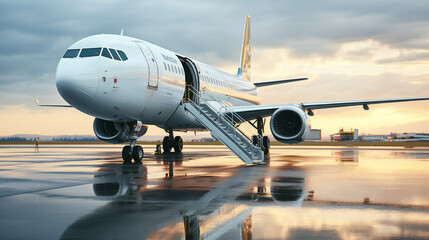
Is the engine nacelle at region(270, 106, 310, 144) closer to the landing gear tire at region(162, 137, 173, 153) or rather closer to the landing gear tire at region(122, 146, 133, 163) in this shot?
the landing gear tire at region(122, 146, 133, 163)

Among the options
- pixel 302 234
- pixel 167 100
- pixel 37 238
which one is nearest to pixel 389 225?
pixel 302 234

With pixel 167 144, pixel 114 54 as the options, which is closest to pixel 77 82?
pixel 114 54

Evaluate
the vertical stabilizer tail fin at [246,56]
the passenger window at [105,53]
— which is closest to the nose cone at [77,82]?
the passenger window at [105,53]

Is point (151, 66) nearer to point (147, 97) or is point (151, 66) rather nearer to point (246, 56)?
point (147, 97)

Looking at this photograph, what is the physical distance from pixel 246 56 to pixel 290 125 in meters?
17.3

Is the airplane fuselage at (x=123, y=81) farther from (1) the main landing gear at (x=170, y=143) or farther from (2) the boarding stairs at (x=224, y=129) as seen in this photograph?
(1) the main landing gear at (x=170, y=143)

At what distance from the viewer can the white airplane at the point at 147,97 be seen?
570 inches

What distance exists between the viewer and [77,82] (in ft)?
45.5

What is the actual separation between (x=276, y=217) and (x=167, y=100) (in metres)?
12.7

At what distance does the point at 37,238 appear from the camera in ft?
16.4

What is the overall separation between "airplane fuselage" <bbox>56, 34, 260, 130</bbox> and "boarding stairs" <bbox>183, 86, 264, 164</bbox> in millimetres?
813

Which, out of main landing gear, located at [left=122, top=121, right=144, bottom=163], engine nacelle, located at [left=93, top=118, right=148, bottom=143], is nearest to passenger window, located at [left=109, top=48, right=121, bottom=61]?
main landing gear, located at [left=122, top=121, right=144, bottom=163]

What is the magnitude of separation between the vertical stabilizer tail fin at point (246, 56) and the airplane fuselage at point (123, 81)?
14.5 metres

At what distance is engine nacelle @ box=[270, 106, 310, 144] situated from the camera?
19212mm
